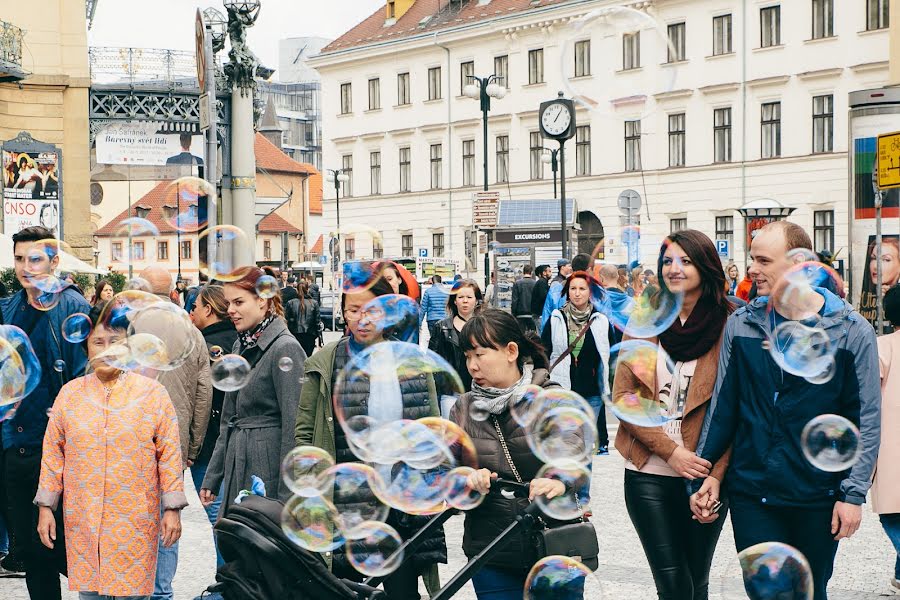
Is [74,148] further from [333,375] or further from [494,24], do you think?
[494,24]

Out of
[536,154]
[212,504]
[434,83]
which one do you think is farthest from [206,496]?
[434,83]

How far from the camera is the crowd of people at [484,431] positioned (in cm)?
445

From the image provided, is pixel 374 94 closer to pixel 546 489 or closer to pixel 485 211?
pixel 485 211

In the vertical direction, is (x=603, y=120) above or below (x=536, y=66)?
below

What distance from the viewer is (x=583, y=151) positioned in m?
52.7

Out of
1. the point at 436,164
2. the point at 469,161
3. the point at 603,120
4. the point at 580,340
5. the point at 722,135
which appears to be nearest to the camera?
the point at 580,340

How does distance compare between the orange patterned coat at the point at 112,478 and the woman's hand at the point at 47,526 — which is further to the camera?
the woman's hand at the point at 47,526

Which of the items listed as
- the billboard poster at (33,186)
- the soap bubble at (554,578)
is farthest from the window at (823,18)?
the soap bubble at (554,578)

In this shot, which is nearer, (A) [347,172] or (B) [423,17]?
(B) [423,17]

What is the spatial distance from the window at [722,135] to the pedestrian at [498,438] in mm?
45613

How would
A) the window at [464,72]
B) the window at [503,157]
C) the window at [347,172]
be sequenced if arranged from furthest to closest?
the window at [347,172]
the window at [503,157]
the window at [464,72]

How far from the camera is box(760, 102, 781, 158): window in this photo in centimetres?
4731

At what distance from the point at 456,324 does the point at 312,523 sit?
18.8 ft

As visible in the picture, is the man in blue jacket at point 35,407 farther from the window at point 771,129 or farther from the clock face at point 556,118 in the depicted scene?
the window at point 771,129
